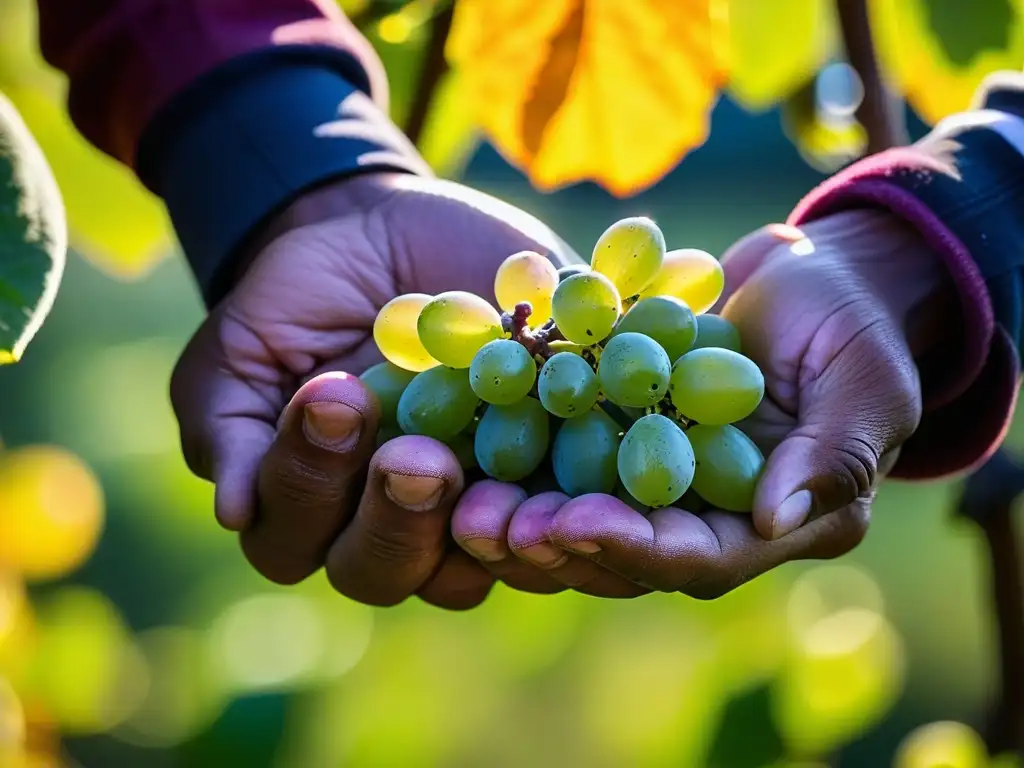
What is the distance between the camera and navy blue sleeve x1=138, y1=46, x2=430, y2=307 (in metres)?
0.81

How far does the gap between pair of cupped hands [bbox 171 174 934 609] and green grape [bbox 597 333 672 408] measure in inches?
2.2

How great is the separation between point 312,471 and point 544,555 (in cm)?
14

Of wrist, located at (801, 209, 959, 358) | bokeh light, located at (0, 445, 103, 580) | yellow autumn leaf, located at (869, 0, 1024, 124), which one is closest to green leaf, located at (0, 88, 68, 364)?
wrist, located at (801, 209, 959, 358)

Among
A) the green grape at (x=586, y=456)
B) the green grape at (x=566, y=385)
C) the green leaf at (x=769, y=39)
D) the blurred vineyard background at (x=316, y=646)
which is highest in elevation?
the green leaf at (x=769, y=39)

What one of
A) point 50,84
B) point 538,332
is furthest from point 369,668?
point 538,332

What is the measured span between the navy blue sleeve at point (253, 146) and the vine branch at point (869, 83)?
0.32 meters

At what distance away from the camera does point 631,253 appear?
0.63 m

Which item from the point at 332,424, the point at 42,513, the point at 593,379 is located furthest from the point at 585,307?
the point at 42,513

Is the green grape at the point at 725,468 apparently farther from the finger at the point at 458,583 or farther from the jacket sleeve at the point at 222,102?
the jacket sleeve at the point at 222,102

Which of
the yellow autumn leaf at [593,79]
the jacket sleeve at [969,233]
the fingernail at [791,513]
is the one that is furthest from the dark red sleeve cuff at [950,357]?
the fingernail at [791,513]

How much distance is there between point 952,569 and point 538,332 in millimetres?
2819

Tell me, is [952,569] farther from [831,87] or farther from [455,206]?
[455,206]

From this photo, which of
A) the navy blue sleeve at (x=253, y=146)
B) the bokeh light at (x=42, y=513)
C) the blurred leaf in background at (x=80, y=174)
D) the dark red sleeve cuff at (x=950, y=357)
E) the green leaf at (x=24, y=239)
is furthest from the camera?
the bokeh light at (x=42, y=513)

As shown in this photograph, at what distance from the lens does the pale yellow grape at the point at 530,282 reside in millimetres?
627
